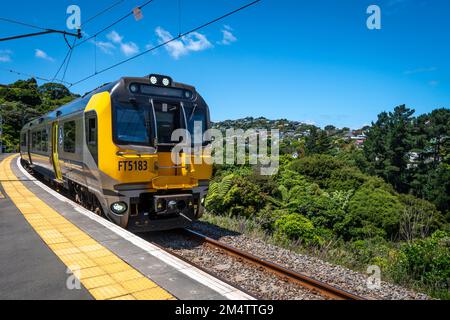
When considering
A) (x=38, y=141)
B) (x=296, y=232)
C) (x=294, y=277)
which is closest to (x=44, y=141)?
(x=38, y=141)

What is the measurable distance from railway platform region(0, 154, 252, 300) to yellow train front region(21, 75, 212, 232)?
81cm

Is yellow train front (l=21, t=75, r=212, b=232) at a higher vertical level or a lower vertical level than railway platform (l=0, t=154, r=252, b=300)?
higher

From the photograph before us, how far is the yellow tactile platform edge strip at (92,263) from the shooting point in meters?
4.19

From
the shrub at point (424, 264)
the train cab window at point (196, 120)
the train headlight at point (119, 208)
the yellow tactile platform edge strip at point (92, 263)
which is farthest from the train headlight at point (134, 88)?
the shrub at point (424, 264)

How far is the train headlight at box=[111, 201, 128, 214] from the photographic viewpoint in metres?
7.29

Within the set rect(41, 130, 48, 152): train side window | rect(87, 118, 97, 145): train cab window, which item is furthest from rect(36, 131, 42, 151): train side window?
rect(87, 118, 97, 145): train cab window

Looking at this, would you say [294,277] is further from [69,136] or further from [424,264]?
[69,136]

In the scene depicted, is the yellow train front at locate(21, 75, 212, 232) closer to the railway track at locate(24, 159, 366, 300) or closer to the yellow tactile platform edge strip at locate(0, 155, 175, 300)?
the yellow tactile platform edge strip at locate(0, 155, 175, 300)

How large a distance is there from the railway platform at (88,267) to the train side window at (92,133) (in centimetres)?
164

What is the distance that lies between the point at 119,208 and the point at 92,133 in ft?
6.24

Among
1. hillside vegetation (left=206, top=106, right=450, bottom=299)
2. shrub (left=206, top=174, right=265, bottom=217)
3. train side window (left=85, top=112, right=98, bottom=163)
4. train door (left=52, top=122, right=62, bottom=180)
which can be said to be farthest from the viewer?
shrub (left=206, top=174, right=265, bottom=217)
